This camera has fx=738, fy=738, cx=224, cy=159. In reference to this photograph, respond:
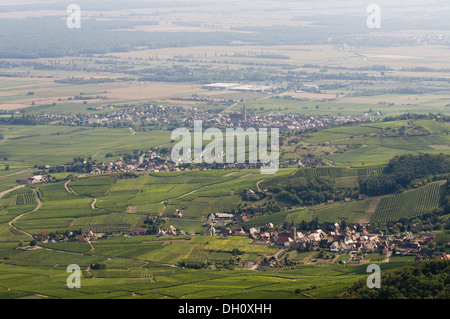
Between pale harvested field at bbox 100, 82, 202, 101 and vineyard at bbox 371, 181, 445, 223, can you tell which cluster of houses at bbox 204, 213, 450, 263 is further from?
pale harvested field at bbox 100, 82, 202, 101

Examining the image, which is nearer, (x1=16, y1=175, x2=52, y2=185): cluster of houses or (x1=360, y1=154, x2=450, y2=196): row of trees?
(x1=360, y1=154, x2=450, y2=196): row of trees

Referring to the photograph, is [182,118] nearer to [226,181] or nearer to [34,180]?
[34,180]

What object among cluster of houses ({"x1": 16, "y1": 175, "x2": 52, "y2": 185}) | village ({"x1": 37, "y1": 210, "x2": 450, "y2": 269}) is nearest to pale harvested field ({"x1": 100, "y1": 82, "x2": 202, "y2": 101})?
cluster of houses ({"x1": 16, "y1": 175, "x2": 52, "y2": 185})

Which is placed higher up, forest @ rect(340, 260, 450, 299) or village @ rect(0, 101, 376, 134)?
village @ rect(0, 101, 376, 134)

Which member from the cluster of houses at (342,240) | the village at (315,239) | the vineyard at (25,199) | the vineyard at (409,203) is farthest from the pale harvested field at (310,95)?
the cluster of houses at (342,240)

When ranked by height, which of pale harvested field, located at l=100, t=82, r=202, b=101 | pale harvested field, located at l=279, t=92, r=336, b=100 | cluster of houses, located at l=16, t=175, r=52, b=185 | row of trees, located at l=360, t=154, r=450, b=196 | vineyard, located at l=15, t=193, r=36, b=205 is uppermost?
pale harvested field, located at l=100, t=82, r=202, b=101

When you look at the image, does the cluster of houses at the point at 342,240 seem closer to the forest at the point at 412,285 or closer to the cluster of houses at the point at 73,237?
the forest at the point at 412,285

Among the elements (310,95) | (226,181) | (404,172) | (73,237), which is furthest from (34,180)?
(310,95)
